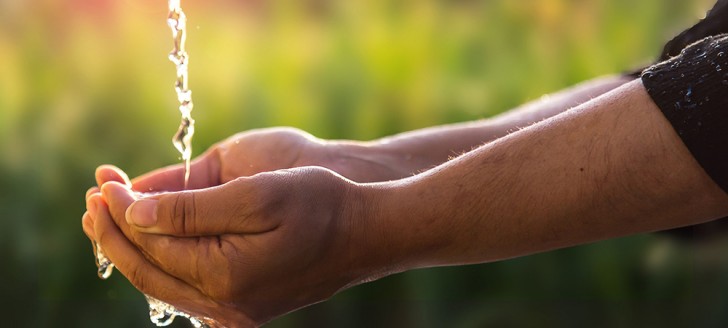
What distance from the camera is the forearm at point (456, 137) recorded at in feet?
4.79

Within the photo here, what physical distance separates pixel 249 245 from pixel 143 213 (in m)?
0.15

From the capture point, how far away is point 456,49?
2.15 meters

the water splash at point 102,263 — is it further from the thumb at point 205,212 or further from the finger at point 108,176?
the thumb at point 205,212

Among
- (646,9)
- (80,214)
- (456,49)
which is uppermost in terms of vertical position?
(646,9)

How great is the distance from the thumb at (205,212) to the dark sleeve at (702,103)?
18.3 inches

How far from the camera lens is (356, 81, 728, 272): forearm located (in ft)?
3.19

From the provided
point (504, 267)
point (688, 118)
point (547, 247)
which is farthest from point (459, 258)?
point (504, 267)

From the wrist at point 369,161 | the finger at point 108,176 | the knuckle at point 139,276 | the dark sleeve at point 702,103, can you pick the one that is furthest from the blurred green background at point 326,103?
the dark sleeve at point 702,103

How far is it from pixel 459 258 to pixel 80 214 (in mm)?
1097

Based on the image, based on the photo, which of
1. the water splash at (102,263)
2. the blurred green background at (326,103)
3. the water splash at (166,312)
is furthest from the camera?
the blurred green background at (326,103)

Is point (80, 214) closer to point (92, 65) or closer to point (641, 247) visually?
point (92, 65)

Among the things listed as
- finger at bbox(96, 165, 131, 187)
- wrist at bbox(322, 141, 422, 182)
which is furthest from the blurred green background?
finger at bbox(96, 165, 131, 187)

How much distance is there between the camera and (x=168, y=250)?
1108mm

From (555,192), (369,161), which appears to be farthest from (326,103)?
(555,192)
